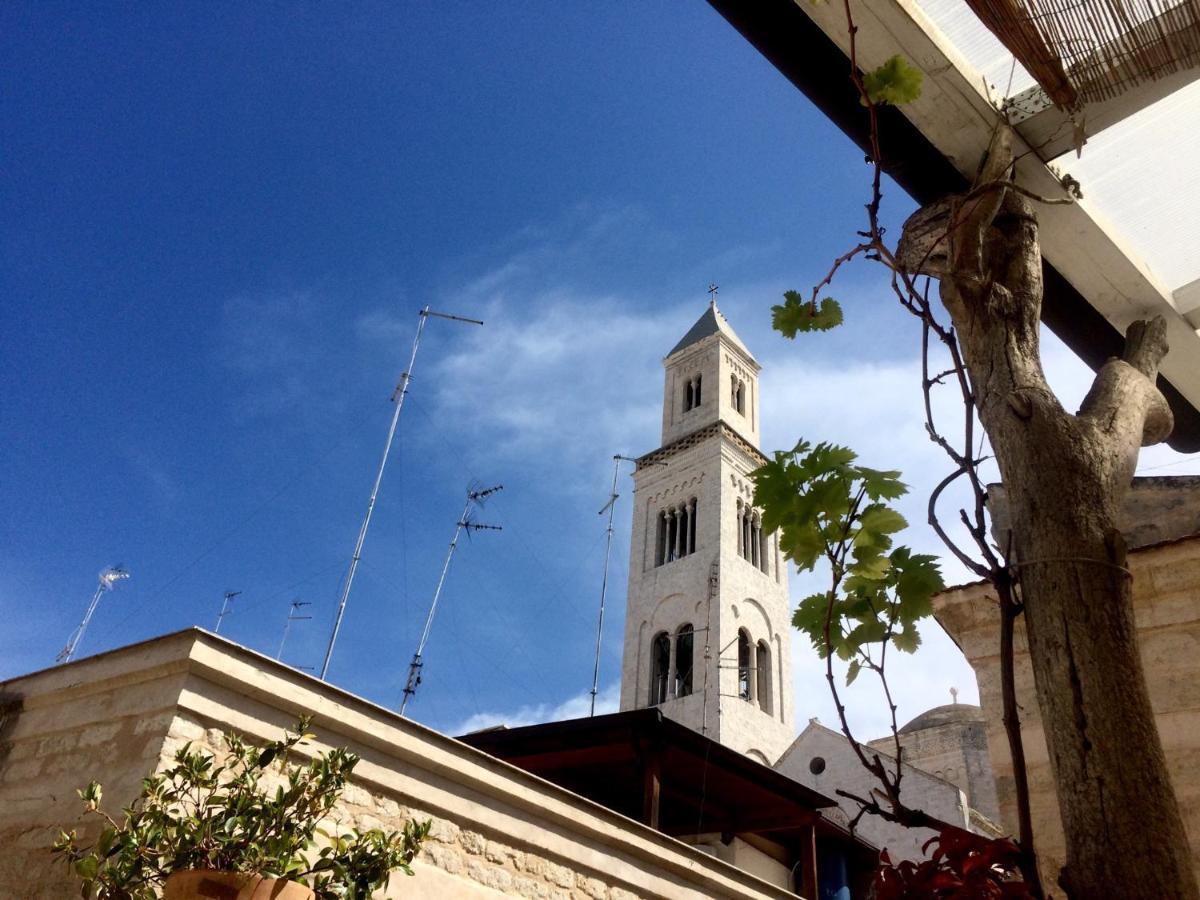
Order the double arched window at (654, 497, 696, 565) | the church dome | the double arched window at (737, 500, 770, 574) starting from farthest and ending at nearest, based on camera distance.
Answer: the double arched window at (654, 497, 696, 565), the double arched window at (737, 500, 770, 574), the church dome

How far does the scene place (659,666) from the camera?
3681 cm

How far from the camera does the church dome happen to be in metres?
31.3

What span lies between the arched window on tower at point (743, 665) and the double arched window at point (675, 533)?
13.3 feet

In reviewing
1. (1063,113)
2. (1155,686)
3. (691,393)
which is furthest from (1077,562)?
(691,393)

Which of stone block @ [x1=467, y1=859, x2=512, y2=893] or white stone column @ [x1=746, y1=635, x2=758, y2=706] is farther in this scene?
white stone column @ [x1=746, y1=635, x2=758, y2=706]

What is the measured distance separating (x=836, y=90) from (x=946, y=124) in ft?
1.13

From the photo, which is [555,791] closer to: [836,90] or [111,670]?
[111,670]

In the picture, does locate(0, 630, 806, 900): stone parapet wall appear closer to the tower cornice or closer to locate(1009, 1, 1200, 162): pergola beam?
locate(1009, 1, 1200, 162): pergola beam

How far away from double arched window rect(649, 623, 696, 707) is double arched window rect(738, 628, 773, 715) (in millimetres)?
1951

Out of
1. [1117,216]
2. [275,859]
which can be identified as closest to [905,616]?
[275,859]

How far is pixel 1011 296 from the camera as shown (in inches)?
70.0

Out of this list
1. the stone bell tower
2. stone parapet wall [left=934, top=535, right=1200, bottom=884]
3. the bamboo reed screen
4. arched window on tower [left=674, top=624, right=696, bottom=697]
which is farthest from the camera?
arched window on tower [left=674, top=624, right=696, bottom=697]

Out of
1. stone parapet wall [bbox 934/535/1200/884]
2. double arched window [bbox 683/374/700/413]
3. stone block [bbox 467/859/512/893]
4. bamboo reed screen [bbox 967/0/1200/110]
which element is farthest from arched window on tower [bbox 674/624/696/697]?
bamboo reed screen [bbox 967/0/1200/110]

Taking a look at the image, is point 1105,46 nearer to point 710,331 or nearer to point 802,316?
point 802,316
